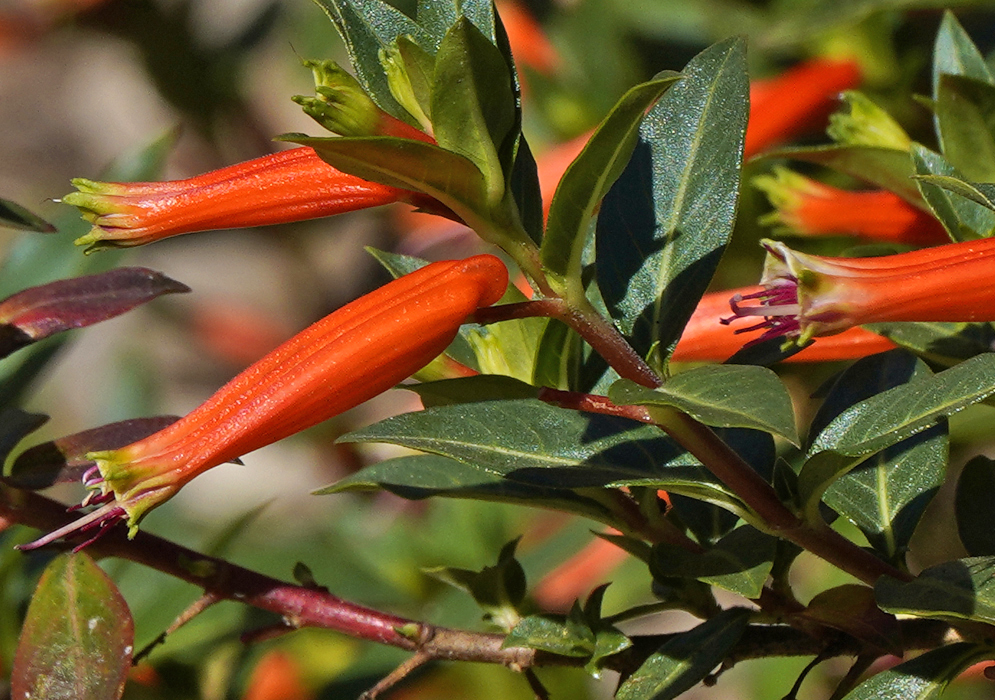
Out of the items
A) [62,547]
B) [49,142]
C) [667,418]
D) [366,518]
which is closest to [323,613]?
[62,547]

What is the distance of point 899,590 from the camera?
725 millimetres

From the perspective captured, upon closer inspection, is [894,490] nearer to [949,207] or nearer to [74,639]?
[949,207]

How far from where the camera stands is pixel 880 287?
660 mm

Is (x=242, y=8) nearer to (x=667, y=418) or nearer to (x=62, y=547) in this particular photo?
(x=62, y=547)

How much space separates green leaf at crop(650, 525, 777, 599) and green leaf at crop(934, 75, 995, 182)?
412 millimetres

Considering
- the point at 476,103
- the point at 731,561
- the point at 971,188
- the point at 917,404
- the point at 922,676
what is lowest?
the point at 922,676

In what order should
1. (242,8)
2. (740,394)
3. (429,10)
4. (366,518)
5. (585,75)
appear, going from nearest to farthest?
(740,394)
(429,10)
(585,75)
(366,518)
(242,8)

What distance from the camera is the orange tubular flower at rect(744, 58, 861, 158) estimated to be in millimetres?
1622

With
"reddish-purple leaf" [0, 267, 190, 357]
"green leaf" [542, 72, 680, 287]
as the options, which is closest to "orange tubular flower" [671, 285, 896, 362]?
"green leaf" [542, 72, 680, 287]

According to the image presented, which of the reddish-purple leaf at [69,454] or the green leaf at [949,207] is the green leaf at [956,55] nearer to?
the green leaf at [949,207]

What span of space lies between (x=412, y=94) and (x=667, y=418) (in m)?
0.25

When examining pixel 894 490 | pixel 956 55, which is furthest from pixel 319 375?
pixel 956 55

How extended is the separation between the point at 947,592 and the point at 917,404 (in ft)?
0.47

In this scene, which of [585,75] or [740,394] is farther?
[585,75]
